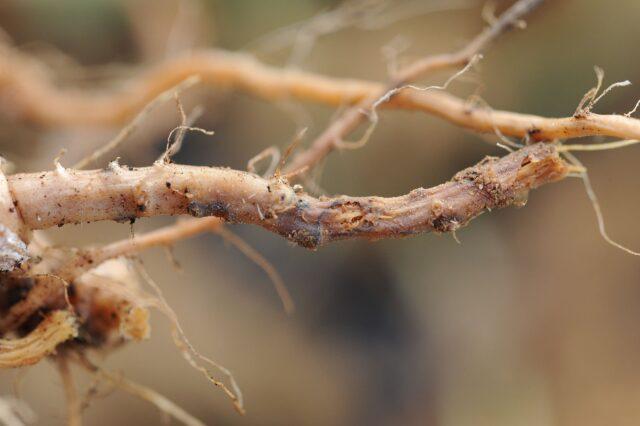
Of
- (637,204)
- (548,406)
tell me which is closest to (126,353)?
(548,406)

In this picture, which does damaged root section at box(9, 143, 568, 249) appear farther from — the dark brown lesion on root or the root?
the root

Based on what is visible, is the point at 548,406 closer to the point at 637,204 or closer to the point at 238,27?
the point at 637,204

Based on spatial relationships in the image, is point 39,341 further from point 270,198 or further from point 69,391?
point 270,198

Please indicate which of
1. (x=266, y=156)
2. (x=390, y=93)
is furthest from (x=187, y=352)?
(x=390, y=93)

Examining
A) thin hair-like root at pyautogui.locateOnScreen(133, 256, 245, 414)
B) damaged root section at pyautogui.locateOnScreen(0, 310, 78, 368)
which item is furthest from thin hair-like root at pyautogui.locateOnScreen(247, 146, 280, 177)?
damaged root section at pyautogui.locateOnScreen(0, 310, 78, 368)

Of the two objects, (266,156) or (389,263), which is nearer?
(266,156)

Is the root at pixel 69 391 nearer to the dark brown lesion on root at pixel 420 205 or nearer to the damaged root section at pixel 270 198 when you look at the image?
the damaged root section at pixel 270 198
